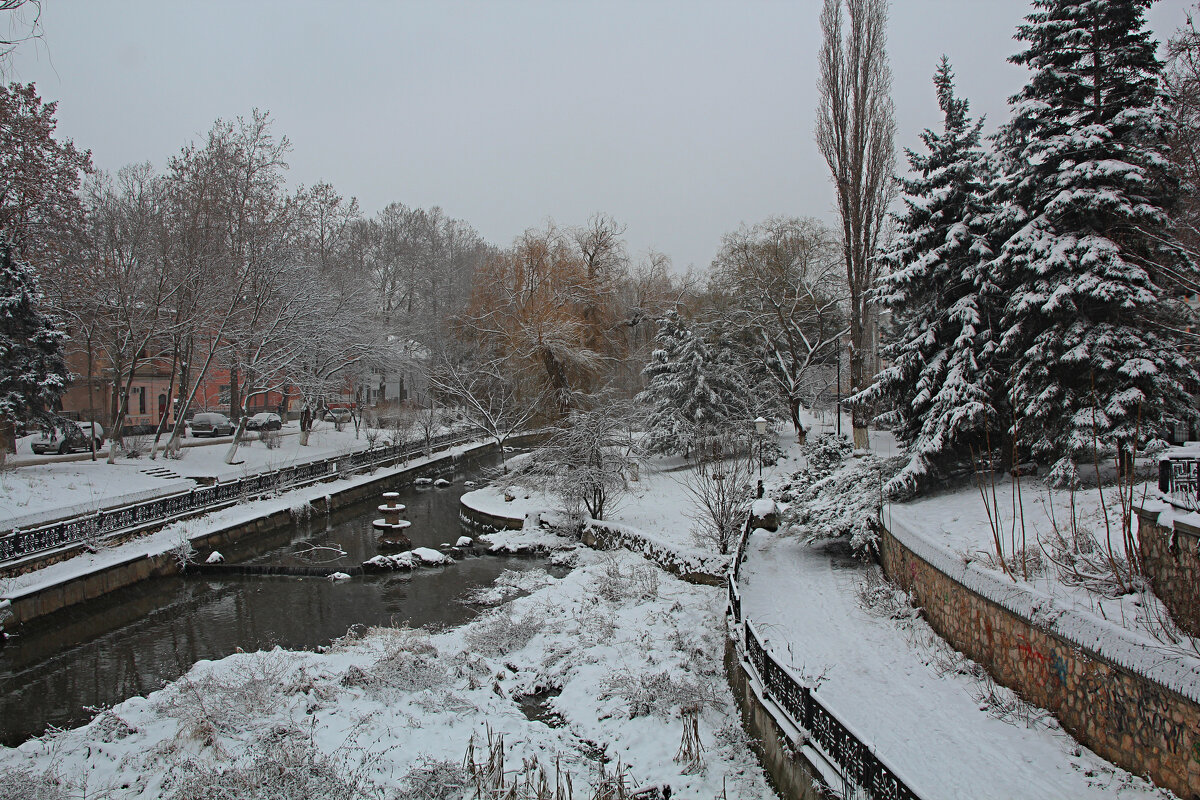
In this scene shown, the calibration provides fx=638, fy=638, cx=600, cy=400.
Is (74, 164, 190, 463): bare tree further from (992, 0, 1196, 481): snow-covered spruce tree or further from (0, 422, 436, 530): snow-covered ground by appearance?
(992, 0, 1196, 481): snow-covered spruce tree

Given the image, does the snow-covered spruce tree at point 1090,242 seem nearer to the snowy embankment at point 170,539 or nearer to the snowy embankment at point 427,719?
the snowy embankment at point 427,719

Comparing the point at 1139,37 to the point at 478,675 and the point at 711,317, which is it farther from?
the point at 711,317

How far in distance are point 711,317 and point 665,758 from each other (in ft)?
82.0

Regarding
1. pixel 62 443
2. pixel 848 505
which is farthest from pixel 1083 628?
pixel 62 443

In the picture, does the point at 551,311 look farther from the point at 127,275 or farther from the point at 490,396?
the point at 127,275

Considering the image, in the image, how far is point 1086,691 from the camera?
618 cm

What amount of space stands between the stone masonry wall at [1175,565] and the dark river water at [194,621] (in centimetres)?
1082

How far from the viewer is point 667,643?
10680 millimetres

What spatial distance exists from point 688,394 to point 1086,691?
2022 centimetres

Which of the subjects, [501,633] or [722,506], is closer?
[501,633]

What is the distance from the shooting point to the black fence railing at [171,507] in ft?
43.9

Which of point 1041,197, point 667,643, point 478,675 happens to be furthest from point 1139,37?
point 478,675

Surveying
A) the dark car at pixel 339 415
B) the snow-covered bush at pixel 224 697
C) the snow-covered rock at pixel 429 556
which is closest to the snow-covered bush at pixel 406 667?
the snow-covered bush at pixel 224 697

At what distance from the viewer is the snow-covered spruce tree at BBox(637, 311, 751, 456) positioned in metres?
25.5
